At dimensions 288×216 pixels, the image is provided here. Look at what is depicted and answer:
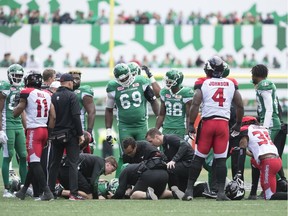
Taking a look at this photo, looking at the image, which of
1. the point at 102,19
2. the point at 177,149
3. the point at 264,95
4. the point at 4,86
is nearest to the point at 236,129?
the point at 177,149

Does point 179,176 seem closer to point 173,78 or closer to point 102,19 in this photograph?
Answer: point 173,78

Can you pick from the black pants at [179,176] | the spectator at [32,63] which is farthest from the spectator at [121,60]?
the black pants at [179,176]

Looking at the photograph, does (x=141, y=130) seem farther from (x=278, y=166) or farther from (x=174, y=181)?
(x=278, y=166)

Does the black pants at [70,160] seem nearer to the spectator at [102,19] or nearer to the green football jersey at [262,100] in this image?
the green football jersey at [262,100]

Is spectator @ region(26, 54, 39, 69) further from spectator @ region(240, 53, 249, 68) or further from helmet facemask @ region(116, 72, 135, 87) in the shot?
helmet facemask @ region(116, 72, 135, 87)

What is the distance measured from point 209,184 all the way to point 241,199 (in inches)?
35.2

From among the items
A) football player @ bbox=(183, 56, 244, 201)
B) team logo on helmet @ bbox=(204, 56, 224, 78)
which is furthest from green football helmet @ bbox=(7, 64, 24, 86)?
team logo on helmet @ bbox=(204, 56, 224, 78)

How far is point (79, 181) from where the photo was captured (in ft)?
43.4

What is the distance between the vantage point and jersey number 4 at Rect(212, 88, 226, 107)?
12484 mm

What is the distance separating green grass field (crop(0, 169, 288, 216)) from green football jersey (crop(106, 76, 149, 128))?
8.43ft

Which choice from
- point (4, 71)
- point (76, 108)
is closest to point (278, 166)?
point (76, 108)

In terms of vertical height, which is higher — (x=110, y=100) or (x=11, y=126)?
(x=110, y=100)

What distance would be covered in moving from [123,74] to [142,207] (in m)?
3.43

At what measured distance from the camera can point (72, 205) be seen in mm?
11914
